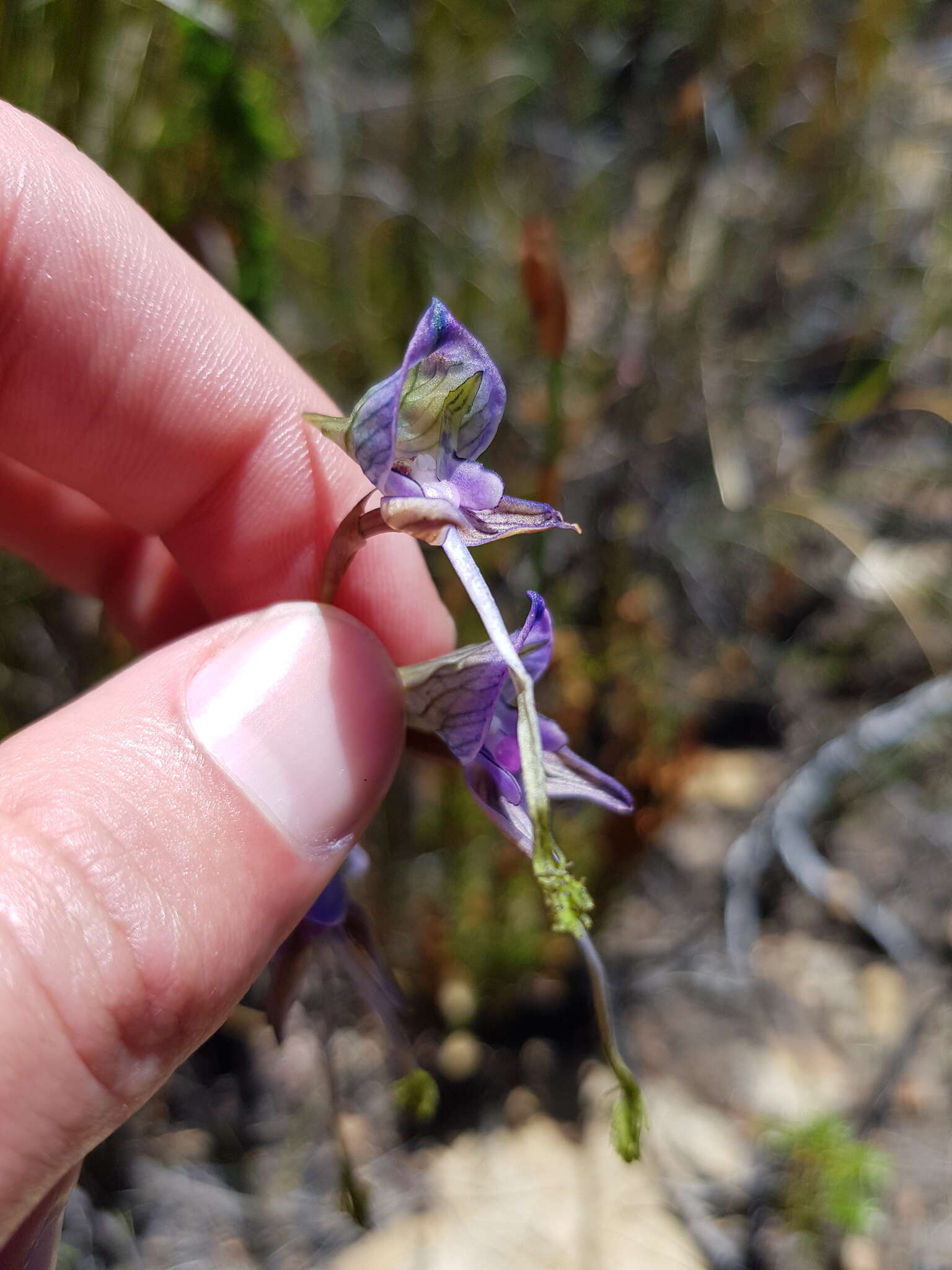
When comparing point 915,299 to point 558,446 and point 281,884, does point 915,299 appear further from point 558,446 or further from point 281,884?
point 281,884

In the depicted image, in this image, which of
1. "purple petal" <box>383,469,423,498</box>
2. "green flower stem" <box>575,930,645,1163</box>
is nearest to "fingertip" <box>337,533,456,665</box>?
"purple petal" <box>383,469,423,498</box>

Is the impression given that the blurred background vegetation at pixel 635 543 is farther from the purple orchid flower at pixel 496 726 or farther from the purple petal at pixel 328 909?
→ the purple orchid flower at pixel 496 726

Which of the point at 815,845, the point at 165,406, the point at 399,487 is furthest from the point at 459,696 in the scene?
the point at 815,845

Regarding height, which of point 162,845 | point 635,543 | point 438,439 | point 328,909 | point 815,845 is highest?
point 438,439

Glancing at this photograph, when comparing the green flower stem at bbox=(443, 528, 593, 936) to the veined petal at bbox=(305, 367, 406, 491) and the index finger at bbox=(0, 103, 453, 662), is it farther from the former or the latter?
the index finger at bbox=(0, 103, 453, 662)

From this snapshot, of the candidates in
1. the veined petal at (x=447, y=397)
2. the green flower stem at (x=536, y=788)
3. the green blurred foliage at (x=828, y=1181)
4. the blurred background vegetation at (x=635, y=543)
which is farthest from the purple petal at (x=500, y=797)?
the green blurred foliage at (x=828, y=1181)

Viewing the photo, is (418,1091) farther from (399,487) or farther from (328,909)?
(399,487)

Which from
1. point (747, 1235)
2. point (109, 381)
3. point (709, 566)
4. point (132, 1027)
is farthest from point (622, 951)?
point (109, 381)
